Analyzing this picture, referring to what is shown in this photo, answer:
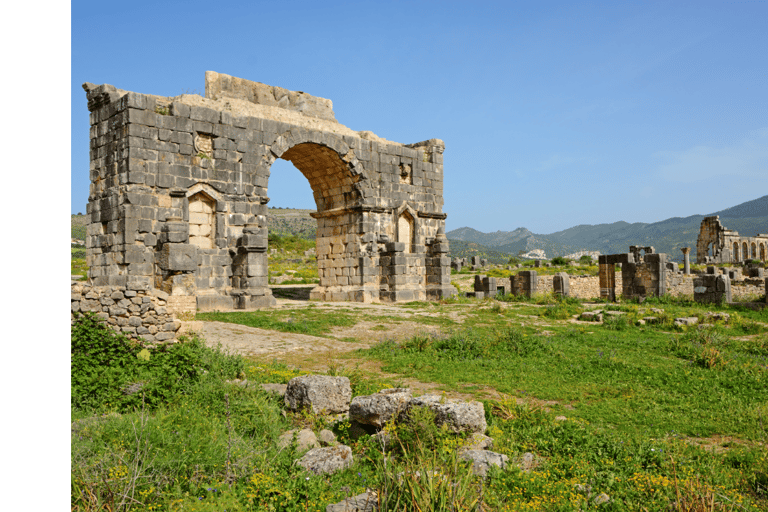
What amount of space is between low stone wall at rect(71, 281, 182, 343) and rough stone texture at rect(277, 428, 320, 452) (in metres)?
3.80

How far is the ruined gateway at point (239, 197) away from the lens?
1477 centimetres

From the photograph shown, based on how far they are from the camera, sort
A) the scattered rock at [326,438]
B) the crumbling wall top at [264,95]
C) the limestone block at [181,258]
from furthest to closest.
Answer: the crumbling wall top at [264,95], the limestone block at [181,258], the scattered rock at [326,438]

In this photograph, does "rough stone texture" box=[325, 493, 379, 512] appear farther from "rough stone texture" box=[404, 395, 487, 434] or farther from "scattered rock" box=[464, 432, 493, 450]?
"rough stone texture" box=[404, 395, 487, 434]

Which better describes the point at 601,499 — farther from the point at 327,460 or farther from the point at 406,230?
the point at 406,230

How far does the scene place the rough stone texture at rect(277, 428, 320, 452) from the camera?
5.07 m

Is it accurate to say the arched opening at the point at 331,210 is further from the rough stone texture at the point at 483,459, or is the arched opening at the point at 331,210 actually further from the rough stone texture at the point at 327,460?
the rough stone texture at the point at 483,459

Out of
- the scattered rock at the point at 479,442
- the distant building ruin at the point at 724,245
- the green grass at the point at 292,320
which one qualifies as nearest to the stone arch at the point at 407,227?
the green grass at the point at 292,320

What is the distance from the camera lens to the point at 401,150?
20953 mm

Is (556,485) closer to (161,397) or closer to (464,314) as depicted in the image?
(161,397)

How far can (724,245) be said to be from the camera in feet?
172

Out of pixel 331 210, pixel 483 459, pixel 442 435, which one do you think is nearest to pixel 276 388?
pixel 442 435

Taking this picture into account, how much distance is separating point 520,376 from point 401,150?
14195 millimetres

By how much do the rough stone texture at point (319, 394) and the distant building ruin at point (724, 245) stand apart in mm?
52617
